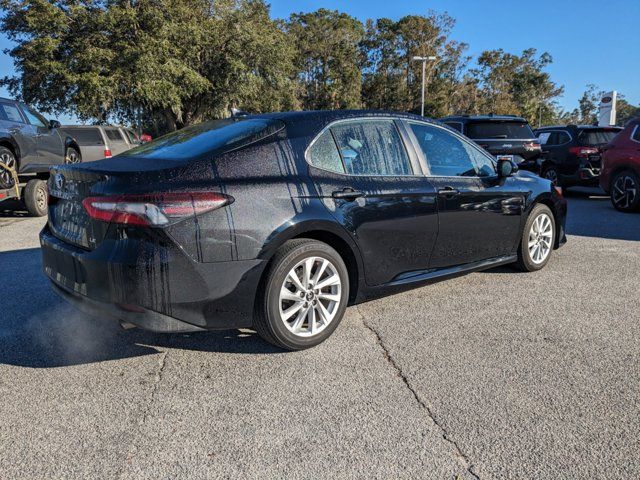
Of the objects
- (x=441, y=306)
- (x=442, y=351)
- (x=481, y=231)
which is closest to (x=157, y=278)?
(x=442, y=351)

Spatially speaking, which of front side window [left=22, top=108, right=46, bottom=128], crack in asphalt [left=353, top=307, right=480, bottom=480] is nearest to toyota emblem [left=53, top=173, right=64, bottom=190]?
crack in asphalt [left=353, top=307, right=480, bottom=480]

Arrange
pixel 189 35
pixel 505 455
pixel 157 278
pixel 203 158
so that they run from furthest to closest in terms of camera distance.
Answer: pixel 189 35 < pixel 203 158 < pixel 157 278 < pixel 505 455

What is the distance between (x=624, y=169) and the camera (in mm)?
9422

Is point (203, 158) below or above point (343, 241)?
above

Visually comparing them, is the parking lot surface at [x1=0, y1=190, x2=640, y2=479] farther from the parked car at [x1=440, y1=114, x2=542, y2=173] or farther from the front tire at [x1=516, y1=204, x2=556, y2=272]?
the parked car at [x1=440, y1=114, x2=542, y2=173]

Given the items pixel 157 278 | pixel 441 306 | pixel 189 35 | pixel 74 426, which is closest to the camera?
pixel 74 426

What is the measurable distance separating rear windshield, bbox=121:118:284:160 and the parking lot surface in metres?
1.31

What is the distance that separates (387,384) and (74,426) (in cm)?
166

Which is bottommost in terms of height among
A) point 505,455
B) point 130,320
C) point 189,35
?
point 505,455

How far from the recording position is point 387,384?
3.03 m

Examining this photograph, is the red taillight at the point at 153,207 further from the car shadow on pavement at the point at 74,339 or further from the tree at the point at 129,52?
the tree at the point at 129,52

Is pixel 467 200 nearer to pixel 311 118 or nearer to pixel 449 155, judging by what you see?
pixel 449 155

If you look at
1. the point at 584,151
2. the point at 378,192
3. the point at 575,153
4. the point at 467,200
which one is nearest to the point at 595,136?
the point at 584,151

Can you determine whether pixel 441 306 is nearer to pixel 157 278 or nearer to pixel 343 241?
pixel 343 241
